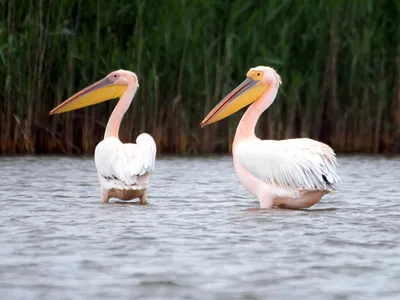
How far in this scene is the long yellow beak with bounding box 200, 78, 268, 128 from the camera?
7.63m

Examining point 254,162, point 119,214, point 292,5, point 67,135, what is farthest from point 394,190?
point 67,135

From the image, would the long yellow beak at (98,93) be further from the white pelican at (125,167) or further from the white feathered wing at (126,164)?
the white feathered wing at (126,164)

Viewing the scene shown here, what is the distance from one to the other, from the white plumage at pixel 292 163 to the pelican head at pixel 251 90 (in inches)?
26.2

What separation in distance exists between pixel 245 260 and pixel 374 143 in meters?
7.54

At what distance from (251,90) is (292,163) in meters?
1.07

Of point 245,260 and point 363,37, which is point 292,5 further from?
point 245,260

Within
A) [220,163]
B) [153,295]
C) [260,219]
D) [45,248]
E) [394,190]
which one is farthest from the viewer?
[220,163]

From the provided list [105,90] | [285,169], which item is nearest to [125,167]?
[285,169]

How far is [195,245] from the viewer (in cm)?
544

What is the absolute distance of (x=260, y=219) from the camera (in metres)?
6.53

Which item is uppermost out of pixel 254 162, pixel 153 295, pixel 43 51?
pixel 43 51

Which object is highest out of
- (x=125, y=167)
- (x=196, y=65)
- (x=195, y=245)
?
(x=196, y=65)

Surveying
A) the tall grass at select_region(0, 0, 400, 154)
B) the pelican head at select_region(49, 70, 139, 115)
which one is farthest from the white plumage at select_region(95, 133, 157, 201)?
the tall grass at select_region(0, 0, 400, 154)

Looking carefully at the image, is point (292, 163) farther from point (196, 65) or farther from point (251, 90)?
point (196, 65)
